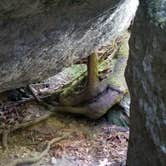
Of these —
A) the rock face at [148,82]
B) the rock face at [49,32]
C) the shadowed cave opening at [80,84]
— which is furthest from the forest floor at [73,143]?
the rock face at [148,82]

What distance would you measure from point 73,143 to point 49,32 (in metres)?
1.65

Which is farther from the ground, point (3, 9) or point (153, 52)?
point (3, 9)

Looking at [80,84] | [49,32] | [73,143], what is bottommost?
[73,143]

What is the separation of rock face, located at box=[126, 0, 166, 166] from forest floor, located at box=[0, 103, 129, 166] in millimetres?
1520

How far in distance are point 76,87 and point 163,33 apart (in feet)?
9.81

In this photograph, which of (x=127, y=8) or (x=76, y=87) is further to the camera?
(x=76, y=87)

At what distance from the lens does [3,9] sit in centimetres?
212

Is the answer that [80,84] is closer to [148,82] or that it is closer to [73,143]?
[73,143]

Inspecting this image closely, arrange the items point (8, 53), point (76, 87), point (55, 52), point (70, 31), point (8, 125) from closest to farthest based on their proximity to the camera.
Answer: point (8, 53) → point (70, 31) → point (55, 52) → point (8, 125) → point (76, 87)

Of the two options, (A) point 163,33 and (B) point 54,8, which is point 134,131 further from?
(B) point 54,8


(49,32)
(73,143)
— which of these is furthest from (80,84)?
(49,32)

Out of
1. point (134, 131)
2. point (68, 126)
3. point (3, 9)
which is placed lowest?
→ point (134, 131)

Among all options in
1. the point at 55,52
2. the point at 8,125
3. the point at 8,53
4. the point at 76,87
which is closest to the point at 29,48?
the point at 8,53

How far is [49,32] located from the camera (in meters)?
2.74
